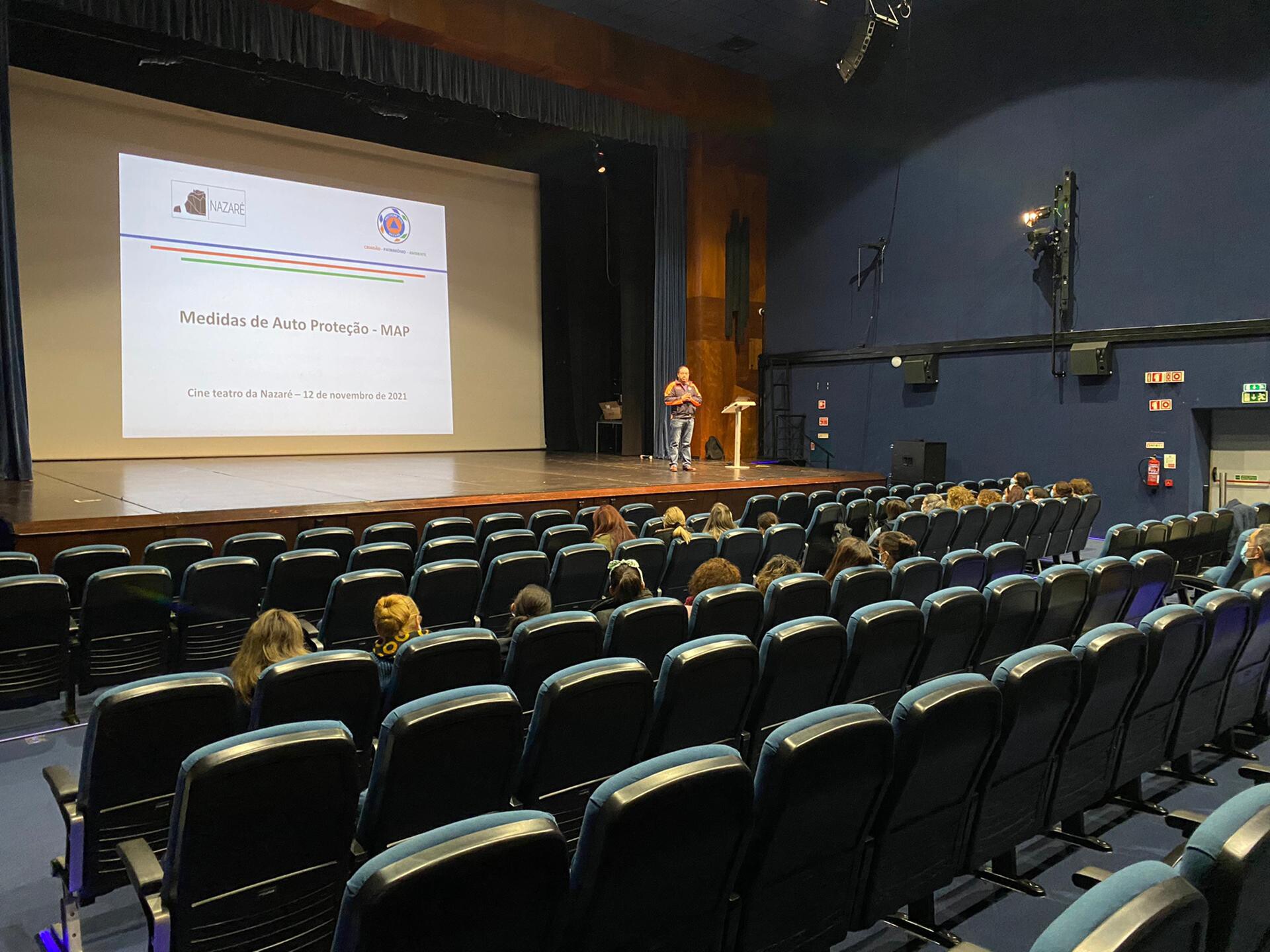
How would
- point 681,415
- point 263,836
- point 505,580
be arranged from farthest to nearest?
point 681,415 → point 505,580 → point 263,836

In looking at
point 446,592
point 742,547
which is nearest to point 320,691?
point 446,592

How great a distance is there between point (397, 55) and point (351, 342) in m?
3.76

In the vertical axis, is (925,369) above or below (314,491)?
above

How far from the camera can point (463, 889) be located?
126 centimetres

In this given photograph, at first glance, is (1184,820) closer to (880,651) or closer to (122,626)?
(880,651)

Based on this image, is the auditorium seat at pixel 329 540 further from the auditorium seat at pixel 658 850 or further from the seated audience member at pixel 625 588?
the auditorium seat at pixel 658 850

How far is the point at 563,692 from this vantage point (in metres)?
2.13

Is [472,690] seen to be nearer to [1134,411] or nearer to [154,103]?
[1134,411]

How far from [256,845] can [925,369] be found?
39.2 feet

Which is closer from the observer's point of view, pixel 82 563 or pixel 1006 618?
pixel 1006 618

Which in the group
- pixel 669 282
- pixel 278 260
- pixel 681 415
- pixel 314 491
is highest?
pixel 669 282

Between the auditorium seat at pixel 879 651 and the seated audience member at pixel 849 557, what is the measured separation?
1.10 m

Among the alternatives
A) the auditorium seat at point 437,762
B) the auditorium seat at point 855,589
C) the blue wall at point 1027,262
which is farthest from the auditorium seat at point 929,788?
the blue wall at point 1027,262

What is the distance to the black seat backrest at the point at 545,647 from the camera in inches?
115
